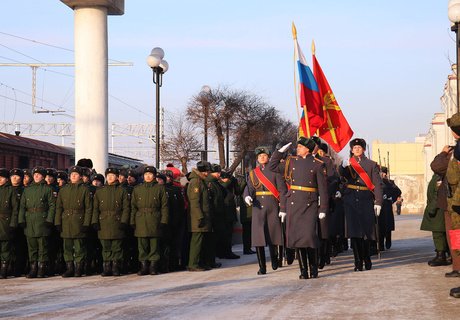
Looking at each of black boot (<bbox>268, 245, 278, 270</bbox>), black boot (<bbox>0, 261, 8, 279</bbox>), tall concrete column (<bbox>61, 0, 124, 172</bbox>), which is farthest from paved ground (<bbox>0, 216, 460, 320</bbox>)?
tall concrete column (<bbox>61, 0, 124, 172</bbox>)

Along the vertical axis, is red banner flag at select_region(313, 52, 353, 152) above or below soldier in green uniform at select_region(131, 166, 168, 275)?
above

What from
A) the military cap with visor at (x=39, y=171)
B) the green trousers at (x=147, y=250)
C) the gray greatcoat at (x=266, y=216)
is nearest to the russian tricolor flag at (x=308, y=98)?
the gray greatcoat at (x=266, y=216)

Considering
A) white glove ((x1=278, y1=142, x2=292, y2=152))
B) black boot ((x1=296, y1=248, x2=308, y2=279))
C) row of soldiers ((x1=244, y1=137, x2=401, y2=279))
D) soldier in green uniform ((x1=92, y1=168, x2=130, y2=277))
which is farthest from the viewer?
soldier in green uniform ((x1=92, y1=168, x2=130, y2=277))

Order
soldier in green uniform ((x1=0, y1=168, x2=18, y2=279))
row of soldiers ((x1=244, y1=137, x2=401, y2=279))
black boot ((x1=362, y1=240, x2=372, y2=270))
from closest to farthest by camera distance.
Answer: row of soldiers ((x1=244, y1=137, x2=401, y2=279))
black boot ((x1=362, y1=240, x2=372, y2=270))
soldier in green uniform ((x1=0, y1=168, x2=18, y2=279))

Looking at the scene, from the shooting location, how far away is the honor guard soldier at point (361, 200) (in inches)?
567

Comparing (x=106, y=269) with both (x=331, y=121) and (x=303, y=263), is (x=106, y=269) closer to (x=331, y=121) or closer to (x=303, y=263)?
(x=303, y=263)

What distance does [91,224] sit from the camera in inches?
591

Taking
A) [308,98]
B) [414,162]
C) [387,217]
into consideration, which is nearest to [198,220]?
[308,98]

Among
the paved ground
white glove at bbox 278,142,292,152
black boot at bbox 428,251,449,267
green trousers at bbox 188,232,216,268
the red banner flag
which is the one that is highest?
the red banner flag

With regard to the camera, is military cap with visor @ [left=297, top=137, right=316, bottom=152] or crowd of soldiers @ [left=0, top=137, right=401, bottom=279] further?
crowd of soldiers @ [left=0, top=137, right=401, bottom=279]

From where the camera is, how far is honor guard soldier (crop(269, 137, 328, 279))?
13375 mm

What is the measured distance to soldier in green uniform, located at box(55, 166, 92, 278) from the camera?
14961 mm

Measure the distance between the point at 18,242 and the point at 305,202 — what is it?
16.5ft

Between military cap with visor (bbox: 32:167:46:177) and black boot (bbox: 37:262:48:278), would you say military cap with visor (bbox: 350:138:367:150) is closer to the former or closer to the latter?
military cap with visor (bbox: 32:167:46:177)
